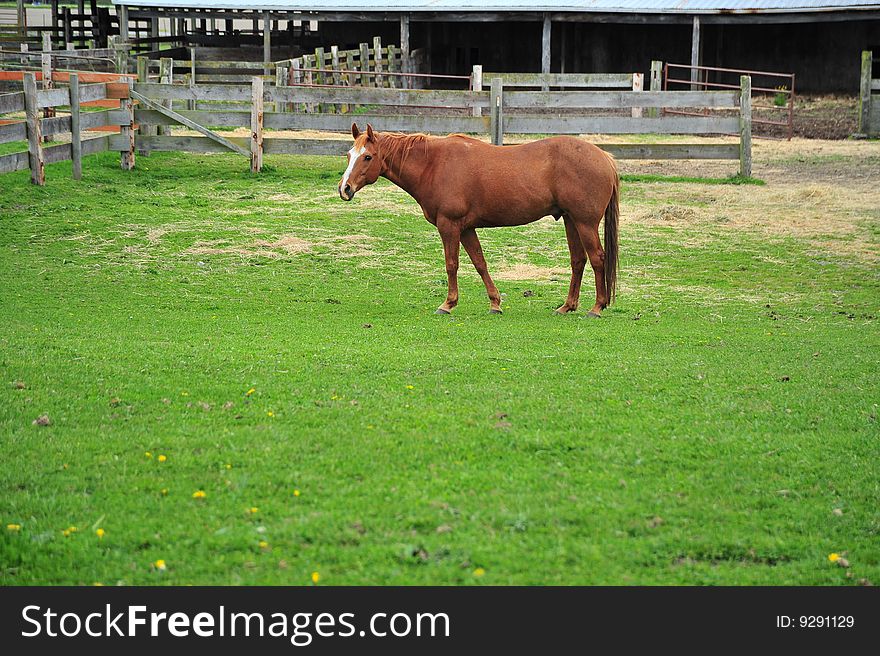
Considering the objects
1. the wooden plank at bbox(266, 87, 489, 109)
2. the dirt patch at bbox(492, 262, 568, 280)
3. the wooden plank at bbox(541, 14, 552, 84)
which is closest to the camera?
the dirt patch at bbox(492, 262, 568, 280)

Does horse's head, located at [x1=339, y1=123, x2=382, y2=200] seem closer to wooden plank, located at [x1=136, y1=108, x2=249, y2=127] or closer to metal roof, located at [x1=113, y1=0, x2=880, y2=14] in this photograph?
wooden plank, located at [x1=136, y1=108, x2=249, y2=127]

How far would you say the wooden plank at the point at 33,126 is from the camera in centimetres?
1486

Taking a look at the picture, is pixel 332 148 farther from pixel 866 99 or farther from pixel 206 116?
pixel 866 99

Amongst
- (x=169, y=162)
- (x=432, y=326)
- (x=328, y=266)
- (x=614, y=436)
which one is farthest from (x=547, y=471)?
(x=169, y=162)

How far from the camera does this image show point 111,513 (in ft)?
16.0

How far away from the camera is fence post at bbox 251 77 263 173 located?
18.3 m

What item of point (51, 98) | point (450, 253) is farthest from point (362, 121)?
point (450, 253)

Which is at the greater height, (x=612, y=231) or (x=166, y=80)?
(x=166, y=80)

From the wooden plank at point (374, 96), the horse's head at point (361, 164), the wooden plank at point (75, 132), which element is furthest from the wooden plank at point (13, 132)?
the horse's head at point (361, 164)

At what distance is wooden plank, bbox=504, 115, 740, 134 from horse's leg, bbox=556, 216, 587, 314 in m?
8.72

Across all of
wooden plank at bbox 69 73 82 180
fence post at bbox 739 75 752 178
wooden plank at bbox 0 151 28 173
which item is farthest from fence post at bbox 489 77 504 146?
wooden plank at bbox 0 151 28 173

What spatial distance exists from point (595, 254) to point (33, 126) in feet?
29.0

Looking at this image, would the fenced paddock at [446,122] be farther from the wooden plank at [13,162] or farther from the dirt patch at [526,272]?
the dirt patch at [526,272]

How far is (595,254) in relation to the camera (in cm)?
1012
